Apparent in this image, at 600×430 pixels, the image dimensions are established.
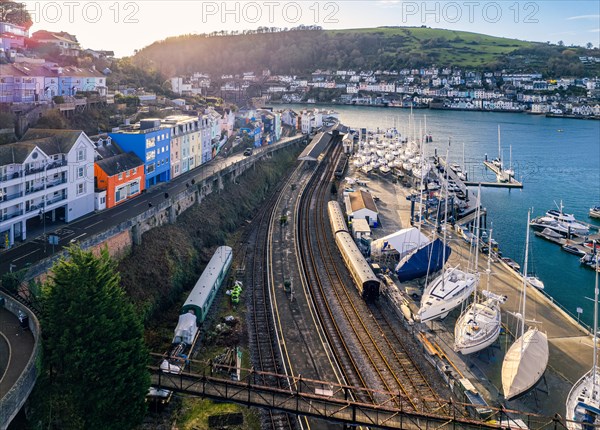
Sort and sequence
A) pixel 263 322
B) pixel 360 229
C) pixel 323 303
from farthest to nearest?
pixel 360 229
pixel 323 303
pixel 263 322

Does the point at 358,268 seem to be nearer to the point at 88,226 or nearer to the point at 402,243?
the point at 402,243

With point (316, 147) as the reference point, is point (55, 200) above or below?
below

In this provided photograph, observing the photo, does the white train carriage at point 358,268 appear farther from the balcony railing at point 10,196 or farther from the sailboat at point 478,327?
the balcony railing at point 10,196

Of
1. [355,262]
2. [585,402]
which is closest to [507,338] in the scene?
[585,402]

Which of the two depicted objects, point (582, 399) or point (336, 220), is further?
point (336, 220)

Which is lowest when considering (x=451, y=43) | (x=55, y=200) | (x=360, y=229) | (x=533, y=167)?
(x=360, y=229)

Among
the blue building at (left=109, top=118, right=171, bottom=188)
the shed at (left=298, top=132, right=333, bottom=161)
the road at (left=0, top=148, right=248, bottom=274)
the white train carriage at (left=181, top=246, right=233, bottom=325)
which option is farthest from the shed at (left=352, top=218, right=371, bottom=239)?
the shed at (left=298, top=132, right=333, bottom=161)

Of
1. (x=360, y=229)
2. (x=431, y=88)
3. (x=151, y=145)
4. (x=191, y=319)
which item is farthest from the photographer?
(x=431, y=88)

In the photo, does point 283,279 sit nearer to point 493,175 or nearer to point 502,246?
point 502,246
